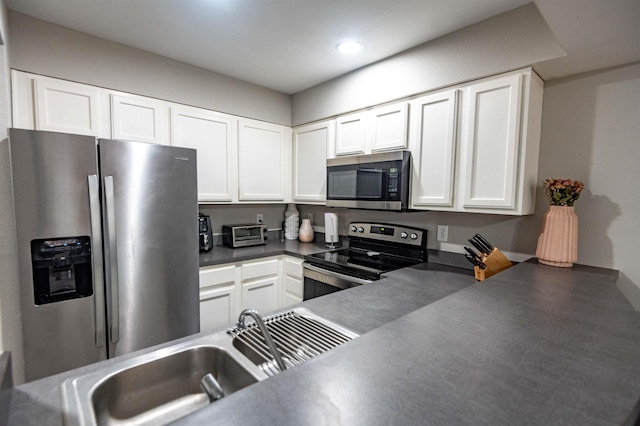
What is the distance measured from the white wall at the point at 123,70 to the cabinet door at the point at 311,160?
1.36ft

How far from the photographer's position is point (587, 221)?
167cm

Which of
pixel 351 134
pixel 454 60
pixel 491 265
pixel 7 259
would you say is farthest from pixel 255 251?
pixel 454 60

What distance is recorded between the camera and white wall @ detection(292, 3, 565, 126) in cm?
154

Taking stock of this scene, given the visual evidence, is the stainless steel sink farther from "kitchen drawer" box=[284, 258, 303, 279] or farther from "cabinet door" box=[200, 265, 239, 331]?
"kitchen drawer" box=[284, 258, 303, 279]

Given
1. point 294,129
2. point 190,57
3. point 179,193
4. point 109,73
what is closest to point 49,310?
point 179,193

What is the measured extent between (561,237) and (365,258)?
4.09ft

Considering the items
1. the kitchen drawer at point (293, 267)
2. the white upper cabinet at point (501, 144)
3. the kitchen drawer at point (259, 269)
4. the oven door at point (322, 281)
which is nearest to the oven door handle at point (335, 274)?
the oven door at point (322, 281)

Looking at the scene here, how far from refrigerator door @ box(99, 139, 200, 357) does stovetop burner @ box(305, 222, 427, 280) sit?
0.95 metres

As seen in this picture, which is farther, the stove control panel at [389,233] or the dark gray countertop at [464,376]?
the stove control panel at [389,233]

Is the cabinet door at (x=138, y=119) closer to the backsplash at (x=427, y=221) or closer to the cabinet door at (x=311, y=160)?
the backsplash at (x=427, y=221)

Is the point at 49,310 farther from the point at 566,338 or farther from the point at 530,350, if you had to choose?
the point at 566,338

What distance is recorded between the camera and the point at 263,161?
2908 mm

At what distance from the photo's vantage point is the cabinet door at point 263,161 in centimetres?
277

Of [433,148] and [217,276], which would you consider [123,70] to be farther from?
[433,148]
